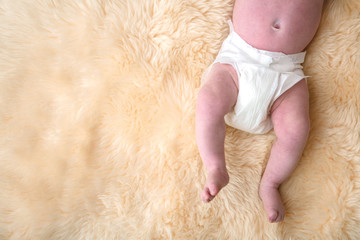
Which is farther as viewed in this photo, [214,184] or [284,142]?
[284,142]

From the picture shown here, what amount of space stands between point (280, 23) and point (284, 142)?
452 millimetres

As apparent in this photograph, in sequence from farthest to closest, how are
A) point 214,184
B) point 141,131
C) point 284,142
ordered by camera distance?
point 141,131
point 284,142
point 214,184

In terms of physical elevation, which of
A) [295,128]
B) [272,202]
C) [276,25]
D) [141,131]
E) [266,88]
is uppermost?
[276,25]

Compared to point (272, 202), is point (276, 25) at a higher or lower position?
higher

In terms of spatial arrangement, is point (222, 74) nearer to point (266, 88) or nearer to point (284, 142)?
point (266, 88)

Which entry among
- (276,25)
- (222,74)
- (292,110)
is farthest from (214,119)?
(276,25)

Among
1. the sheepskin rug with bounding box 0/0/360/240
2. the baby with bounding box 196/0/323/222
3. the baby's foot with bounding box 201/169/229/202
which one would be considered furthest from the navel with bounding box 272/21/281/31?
the baby's foot with bounding box 201/169/229/202

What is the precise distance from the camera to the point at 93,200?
1168mm

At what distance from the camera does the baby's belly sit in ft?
3.73

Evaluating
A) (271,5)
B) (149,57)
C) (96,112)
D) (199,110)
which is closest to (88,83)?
(96,112)

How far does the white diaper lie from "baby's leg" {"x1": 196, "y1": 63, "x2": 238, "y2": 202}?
0.04 metres

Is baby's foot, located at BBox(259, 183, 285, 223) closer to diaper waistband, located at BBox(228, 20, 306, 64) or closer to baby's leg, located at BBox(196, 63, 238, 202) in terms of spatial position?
A: baby's leg, located at BBox(196, 63, 238, 202)

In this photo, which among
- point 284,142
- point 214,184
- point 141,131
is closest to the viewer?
point 214,184

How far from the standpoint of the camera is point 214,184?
99 cm
